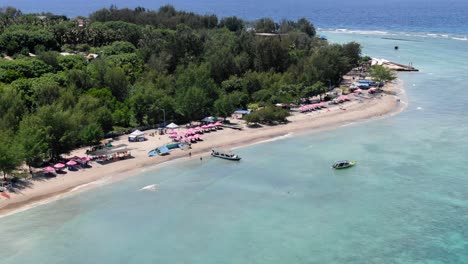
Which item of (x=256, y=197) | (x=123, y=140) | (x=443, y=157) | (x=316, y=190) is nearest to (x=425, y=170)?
(x=443, y=157)

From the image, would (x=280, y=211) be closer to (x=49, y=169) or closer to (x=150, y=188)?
(x=150, y=188)

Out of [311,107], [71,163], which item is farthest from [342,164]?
[71,163]

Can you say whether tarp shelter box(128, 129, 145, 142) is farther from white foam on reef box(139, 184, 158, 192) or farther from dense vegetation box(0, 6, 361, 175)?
white foam on reef box(139, 184, 158, 192)

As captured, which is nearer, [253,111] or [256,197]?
[256,197]

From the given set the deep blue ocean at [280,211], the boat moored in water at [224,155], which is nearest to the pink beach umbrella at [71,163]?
the deep blue ocean at [280,211]

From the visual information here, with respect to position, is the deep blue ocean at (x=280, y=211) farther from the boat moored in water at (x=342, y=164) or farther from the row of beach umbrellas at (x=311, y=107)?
the row of beach umbrellas at (x=311, y=107)

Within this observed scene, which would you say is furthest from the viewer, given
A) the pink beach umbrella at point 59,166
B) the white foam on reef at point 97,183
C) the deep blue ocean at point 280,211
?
the pink beach umbrella at point 59,166

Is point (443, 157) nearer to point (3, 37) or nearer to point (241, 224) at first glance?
point (241, 224)
